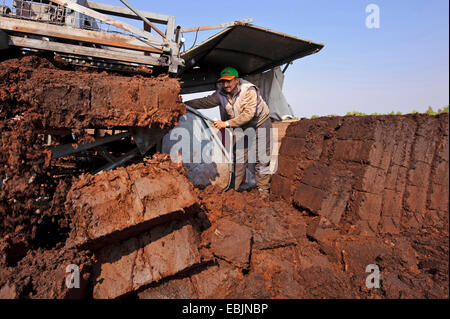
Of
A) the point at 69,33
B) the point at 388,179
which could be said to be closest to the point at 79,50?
the point at 69,33

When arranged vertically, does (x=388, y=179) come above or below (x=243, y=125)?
below

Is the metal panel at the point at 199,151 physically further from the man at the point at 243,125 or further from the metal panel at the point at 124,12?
the metal panel at the point at 124,12

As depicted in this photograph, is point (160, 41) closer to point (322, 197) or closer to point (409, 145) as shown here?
point (322, 197)

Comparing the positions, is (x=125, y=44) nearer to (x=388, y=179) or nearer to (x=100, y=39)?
(x=100, y=39)

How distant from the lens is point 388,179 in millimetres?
3395

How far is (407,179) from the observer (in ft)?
11.1

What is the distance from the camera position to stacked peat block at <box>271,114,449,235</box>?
3.21m

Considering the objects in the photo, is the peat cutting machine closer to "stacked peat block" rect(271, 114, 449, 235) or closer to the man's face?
the man's face

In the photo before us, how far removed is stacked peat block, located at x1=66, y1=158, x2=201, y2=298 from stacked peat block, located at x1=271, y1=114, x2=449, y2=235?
2.13m

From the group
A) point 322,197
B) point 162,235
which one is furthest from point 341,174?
point 162,235

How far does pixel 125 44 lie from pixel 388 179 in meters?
4.08

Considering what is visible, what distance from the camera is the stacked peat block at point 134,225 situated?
2.31 meters
